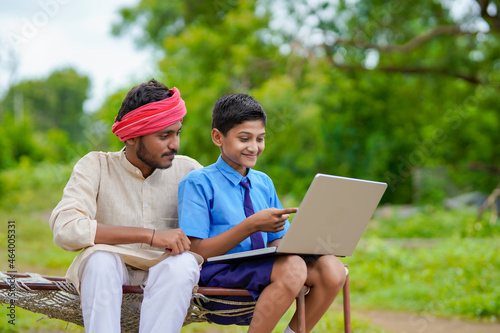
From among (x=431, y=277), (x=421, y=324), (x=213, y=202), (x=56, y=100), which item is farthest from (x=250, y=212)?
(x=56, y=100)

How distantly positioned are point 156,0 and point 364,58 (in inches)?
206

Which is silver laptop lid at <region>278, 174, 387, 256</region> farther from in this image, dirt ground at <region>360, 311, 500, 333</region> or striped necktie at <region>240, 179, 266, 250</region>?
dirt ground at <region>360, 311, 500, 333</region>

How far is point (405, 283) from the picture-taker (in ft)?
22.0

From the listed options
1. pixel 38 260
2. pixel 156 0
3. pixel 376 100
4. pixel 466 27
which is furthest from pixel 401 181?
pixel 38 260

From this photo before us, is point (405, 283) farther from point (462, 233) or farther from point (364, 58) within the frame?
point (364, 58)

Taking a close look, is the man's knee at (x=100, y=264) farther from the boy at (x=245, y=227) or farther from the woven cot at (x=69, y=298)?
the boy at (x=245, y=227)

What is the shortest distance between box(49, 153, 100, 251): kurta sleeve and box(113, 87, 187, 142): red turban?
0.23 metres

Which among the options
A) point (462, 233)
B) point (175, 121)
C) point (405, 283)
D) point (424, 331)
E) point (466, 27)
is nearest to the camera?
point (175, 121)

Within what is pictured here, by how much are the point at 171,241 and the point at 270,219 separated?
1.27ft

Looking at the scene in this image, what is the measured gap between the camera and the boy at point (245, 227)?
7.50 feet

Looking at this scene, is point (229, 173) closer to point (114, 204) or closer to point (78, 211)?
point (114, 204)

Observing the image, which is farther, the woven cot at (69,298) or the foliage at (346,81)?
the foliage at (346,81)

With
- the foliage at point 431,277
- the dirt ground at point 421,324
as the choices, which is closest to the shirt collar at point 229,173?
the dirt ground at point 421,324

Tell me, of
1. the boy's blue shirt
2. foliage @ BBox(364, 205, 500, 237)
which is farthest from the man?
foliage @ BBox(364, 205, 500, 237)
